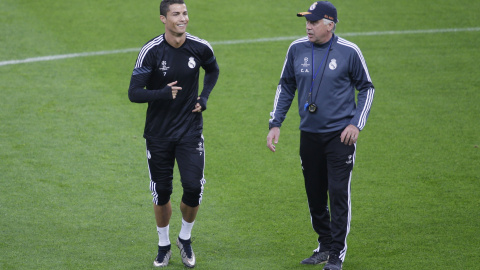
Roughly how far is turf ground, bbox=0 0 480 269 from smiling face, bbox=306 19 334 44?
194 cm

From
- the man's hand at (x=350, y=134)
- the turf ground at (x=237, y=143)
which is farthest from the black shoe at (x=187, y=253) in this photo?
the man's hand at (x=350, y=134)

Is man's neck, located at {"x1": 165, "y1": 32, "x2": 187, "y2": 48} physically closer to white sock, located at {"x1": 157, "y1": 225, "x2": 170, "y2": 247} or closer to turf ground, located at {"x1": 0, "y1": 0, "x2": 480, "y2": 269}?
white sock, located at {"x1": 157, "y1": 225, "x2": 170, "y2": 247}

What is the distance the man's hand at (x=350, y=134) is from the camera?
5.93 metres

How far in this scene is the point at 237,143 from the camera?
936 cm

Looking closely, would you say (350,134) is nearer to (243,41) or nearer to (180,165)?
(180,165)

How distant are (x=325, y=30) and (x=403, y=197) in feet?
8.43

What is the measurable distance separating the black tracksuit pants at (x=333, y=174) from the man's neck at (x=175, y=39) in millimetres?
1277

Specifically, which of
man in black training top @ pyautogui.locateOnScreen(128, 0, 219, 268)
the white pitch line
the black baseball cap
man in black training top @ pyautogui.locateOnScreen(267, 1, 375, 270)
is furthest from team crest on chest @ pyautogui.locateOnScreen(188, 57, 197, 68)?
the white pitch line

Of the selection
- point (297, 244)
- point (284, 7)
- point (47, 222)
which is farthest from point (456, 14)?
point (47, 222)

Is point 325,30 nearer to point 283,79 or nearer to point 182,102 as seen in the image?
point 283,79

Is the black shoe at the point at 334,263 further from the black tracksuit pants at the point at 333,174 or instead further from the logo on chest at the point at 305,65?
the logo on chest at the point at 305,65

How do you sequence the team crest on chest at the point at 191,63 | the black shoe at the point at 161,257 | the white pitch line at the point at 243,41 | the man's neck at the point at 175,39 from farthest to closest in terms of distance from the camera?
1. the white pitch line at the point at 243,41
2. the black shoe at the point at 161,257
3. the team crest on chest at the point at 191,63
4. the man's neck at the point at 175,39

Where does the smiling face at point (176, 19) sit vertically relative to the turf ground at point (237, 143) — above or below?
above

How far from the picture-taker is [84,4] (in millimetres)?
14344
